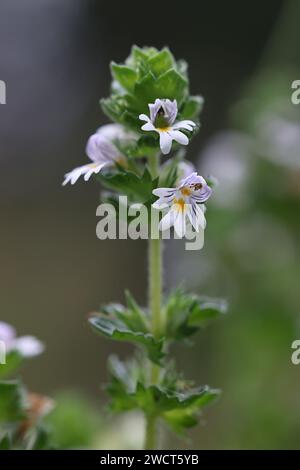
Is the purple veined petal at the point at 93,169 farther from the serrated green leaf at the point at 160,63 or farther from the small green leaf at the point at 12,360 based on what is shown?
the small green leaf at the point at 12,360

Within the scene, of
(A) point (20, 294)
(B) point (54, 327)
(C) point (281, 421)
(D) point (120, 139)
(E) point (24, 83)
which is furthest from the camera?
(E) point (24, 83)

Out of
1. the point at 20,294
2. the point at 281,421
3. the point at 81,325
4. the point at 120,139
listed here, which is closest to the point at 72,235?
the point at 20,294

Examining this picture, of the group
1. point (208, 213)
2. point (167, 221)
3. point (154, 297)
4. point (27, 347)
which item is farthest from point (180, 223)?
point (208, 213)

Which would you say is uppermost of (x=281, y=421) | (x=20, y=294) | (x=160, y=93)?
(x=20, y=294)

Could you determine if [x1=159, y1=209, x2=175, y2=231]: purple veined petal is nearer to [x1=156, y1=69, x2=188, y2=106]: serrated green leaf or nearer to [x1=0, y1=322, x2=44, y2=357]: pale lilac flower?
[x1=156, y1=69, x2=188, y2=106]: serrated green leaf

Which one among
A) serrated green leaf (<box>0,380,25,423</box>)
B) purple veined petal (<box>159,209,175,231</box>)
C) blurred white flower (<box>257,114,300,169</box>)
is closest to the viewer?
purple veined petal (<box>159,209,175,231</box>)

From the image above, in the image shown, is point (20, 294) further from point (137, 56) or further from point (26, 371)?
point (137, 56)

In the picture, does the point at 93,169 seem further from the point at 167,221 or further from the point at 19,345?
the point at 19,345

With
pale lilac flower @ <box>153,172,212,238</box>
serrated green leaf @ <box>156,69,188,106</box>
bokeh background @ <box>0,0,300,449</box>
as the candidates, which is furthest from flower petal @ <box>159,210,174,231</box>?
bokeh background @ <box>0,0,300,449</box>

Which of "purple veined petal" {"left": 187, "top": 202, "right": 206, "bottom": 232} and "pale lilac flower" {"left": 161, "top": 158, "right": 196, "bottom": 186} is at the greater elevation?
"pale lilac flower" {"left": 161, "top": 158, "right": 196, "bottom": 186}
